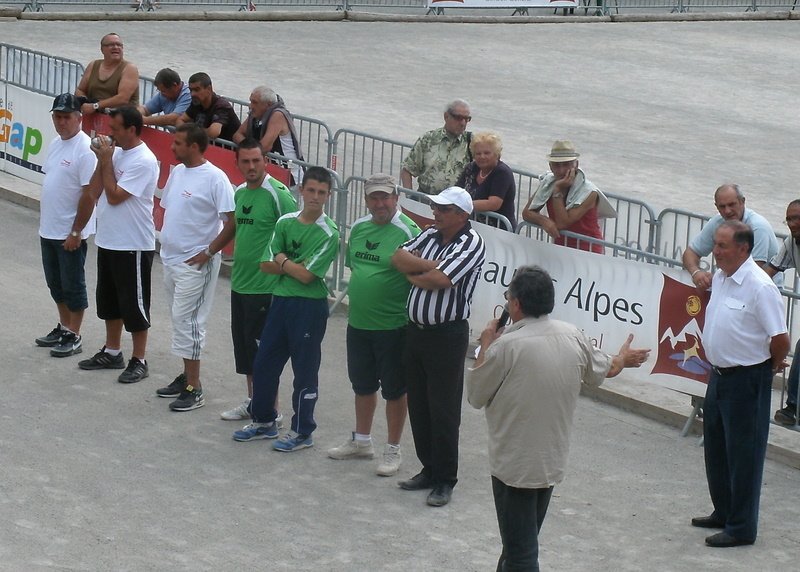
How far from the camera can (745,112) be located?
21.6 m

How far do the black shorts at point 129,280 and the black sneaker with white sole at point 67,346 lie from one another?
28.5 inches

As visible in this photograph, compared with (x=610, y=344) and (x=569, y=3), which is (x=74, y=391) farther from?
(x=569, y=3)

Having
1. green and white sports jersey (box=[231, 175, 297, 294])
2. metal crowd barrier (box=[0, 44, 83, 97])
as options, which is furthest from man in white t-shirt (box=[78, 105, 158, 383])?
metal crowd barrier (box=[0, 44, 83, 97])

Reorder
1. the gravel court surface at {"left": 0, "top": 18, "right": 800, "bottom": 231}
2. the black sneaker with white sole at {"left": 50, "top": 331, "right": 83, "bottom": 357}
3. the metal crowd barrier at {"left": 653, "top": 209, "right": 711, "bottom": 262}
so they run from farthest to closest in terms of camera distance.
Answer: the gravel court surface at {"left": 0, "top": 18, "right": 800, "bottom": 231} < the metal crowd barrier at {"left": 653, "top": 209, "right": 711, "bottom": 262} < the black sneaker with white sole at {"left": 50, "top": 331, "right": 83, "bottom": 357}

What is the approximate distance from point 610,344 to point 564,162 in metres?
1.44

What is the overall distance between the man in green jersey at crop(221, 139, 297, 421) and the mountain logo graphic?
106 inches

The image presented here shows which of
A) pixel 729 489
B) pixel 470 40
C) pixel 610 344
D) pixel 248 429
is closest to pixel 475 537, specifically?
pixel 729 489

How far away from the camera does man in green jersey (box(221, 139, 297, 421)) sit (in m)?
8.38

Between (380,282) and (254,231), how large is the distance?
46.5 inches

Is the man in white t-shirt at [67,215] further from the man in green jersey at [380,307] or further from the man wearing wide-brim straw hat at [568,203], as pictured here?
the man wearing wide-brim straw hat at [568,203]

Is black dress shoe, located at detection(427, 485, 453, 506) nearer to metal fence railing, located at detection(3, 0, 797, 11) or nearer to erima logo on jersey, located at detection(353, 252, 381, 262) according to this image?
erima logo on jersey, located at detection(353, 252, 381, 262)

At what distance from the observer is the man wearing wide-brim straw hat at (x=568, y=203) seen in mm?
9609

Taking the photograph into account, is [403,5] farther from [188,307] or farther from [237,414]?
[237,414]

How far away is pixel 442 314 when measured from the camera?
738 centimetres
